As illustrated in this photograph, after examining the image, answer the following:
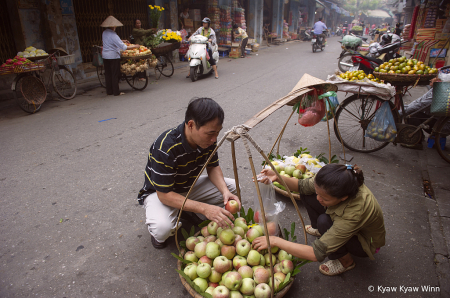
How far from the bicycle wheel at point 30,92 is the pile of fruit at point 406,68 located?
249 inches

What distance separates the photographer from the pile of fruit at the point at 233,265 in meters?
1.75

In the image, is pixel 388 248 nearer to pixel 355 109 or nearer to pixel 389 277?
pixel 389 277

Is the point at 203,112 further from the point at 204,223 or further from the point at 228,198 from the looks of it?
the point at 204,223

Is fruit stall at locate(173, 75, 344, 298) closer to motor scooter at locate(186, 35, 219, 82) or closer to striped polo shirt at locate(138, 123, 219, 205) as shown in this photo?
striped polo shirt at locate(138, 123, 219, 205)

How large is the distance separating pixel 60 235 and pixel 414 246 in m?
3.10

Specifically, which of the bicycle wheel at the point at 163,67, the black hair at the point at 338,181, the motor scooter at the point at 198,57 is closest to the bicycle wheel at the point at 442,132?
the black hair at the point at 338,181

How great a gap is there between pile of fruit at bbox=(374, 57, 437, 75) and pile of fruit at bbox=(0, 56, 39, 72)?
617 centimetres

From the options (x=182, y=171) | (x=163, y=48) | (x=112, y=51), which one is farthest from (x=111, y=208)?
Answer: (x=163, y=48)

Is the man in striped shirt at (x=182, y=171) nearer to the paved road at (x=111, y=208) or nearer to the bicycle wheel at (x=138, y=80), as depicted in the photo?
the paved road at (x=111, y=208)

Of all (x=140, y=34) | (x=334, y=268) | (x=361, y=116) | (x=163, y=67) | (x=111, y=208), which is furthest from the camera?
(x=163, y=67)

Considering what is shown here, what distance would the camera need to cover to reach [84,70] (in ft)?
30.2

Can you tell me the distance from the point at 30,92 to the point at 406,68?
6690mm

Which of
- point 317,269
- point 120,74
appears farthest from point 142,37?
point 317,269

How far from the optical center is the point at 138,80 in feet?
25.5
